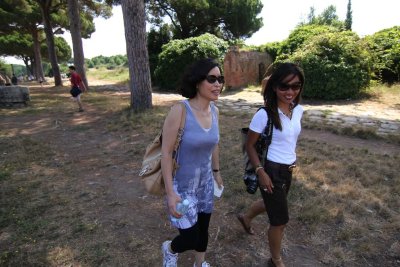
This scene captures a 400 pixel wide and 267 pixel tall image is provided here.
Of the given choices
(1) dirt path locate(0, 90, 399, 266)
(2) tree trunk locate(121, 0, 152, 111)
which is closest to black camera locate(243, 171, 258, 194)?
(1) dirt path locate(0, 90, 399, 266)

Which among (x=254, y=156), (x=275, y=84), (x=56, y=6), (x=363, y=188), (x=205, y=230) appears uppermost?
(x=56, y=6)

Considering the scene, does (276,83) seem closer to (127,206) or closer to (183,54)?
(127,206)

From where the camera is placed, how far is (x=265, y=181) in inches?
91.1

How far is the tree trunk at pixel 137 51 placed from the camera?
862 cm

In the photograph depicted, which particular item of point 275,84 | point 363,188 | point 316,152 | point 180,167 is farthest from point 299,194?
point 180,167

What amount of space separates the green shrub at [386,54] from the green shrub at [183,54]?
662 centimetres

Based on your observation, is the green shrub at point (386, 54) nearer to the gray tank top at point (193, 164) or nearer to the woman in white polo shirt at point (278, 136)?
the woman in white polo shirt at point (278, 136)

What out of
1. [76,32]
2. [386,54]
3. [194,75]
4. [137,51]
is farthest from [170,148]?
[76,32]

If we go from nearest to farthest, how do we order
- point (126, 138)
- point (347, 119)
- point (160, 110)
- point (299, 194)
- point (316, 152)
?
1. point (299, 194)
2. point (316, 152)
3. point (126, 138)
4. point (347, 119)
5. point (160, 110)

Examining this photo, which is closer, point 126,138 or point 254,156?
point 254,156

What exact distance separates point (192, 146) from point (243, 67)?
13.7 m

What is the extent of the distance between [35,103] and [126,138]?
7.44 m

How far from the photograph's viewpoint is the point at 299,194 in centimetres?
411

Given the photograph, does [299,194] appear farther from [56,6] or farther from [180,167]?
[56,6]
